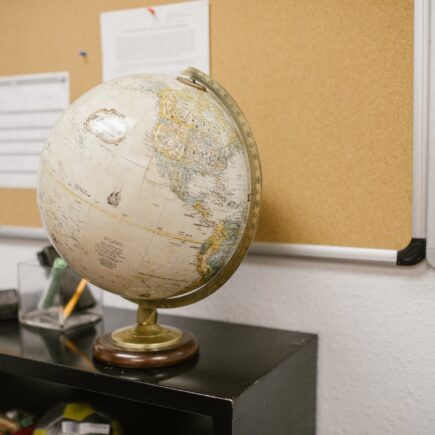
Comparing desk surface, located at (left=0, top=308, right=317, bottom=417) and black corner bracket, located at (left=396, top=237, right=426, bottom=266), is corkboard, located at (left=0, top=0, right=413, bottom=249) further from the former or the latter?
desk surface, located at (left=0, top=308, right=317, bottom=417)

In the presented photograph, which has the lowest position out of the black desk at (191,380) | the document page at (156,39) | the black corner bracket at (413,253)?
the black desk at (191,380)

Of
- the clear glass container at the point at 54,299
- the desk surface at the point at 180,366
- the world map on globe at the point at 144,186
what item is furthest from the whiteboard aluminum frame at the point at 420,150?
the clear glass container at the point at 54,299

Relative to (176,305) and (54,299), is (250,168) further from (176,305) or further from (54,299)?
(54,299)

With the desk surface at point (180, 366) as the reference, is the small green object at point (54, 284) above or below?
above

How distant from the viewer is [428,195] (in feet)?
3.03

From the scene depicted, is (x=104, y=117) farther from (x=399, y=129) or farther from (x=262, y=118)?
(x=399, y=129)

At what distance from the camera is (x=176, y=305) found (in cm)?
89

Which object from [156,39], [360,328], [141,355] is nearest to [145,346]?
[141,355]

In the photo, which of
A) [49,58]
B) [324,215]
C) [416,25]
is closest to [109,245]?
[324,215]

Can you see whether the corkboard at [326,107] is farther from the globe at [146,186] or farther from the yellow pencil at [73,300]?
the yellow pencil at [73,300]

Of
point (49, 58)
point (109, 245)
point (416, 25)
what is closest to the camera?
point (109, 245)

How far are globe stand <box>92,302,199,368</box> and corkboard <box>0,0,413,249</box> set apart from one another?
284 mm

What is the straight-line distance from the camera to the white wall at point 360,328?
957 millimetres

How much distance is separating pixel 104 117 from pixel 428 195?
21.4 inches
